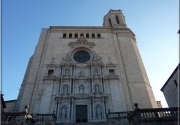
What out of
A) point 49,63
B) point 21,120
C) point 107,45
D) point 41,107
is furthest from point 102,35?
point 21,120

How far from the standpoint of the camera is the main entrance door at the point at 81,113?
59.5 ft

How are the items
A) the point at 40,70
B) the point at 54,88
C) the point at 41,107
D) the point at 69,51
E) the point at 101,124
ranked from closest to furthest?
1. the point at 101,124
2. the point at 41,107
3. the point at 54,88
4. the point at 40,70
5. the point at 69,51

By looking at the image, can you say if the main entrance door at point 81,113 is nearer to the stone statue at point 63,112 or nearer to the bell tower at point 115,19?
the stone statue at point 63,112

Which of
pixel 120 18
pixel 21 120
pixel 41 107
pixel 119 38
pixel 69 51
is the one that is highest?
pixel 120 18

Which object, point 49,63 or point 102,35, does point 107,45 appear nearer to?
point 102,35

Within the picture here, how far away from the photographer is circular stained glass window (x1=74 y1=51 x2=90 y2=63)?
24.4 metres

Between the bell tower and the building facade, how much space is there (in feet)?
56.2

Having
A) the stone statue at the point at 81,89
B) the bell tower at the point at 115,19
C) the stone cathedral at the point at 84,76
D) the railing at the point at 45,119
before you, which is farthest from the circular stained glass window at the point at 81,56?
the railing at the point at 45,119

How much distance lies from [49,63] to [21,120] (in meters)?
12.5

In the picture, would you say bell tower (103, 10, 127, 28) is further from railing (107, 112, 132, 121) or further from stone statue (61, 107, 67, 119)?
railing (107, 112, 132, 121)

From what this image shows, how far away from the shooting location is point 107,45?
26500mm

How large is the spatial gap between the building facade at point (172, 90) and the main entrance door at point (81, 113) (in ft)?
28.0

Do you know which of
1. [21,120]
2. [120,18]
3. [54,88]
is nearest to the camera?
[21,120]

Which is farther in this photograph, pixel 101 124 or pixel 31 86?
pixel 31 86
